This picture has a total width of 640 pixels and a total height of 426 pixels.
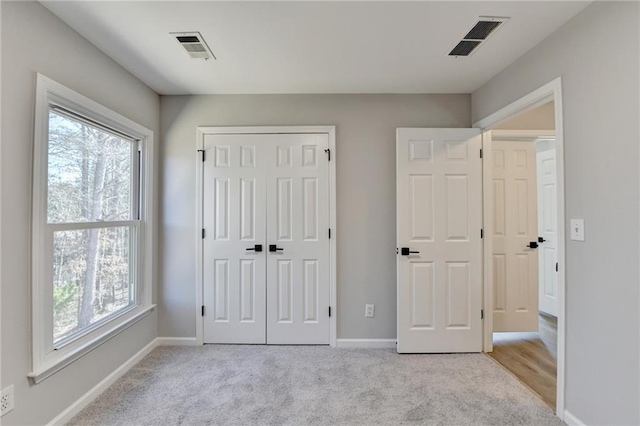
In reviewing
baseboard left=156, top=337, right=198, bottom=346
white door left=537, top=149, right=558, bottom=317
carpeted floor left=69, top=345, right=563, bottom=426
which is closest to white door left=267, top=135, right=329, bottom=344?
carpeted floor left=69, top=345, right=563, bottom=426

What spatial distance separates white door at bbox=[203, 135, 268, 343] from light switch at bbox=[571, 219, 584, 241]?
2318 millimetres

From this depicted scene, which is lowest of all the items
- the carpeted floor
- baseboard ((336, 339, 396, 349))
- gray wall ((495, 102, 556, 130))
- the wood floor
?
the wood floor

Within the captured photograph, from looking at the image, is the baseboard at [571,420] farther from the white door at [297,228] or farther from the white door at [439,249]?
the white door at [297,228]

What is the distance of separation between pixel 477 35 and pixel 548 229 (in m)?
2.97

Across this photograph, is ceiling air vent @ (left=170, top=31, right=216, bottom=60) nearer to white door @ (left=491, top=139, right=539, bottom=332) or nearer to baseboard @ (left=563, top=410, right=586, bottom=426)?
white door @ (left=491, top=139, right=539, bottom=332)

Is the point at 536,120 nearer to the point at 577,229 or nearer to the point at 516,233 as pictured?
the point at 516,233

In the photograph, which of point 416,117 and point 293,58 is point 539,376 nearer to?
point 416,117

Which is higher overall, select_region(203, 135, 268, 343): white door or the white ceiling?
the white ceiling

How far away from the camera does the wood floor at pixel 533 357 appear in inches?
84.7

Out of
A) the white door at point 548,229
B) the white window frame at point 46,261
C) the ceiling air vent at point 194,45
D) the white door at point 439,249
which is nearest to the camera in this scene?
the white window frame at point 46,261

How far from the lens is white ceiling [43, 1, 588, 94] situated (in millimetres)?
1631

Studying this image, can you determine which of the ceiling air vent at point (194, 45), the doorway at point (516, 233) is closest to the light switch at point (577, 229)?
the doorway at point (516, 233)

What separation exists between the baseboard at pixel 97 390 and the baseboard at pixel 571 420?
3.04 metres

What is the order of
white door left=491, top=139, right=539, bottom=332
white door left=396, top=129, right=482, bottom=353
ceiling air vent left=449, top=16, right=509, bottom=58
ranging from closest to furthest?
ceiling air vent left=449, top=16, right=509, bottom=58
white door left=396, top=129, right=482, bottom=353
white door left=491, top=139, right=539, bottom=332
